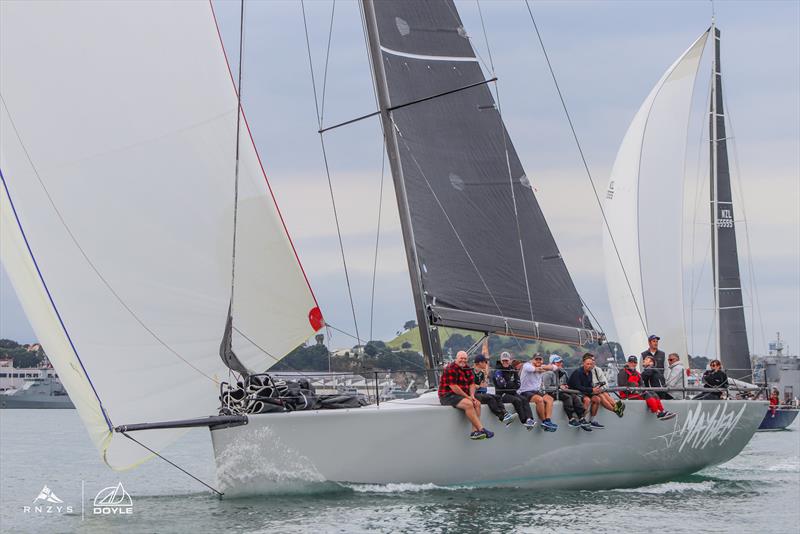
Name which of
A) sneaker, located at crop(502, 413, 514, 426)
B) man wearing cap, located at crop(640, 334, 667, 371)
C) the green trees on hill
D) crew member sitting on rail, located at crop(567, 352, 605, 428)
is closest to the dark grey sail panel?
man wearing cap, located at crop(640, 334, 667, 371)

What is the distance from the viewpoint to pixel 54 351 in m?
12.1

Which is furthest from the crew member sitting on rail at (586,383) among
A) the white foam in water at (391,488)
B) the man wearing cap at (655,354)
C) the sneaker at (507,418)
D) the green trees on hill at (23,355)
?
the green trees on hill at (23,355)

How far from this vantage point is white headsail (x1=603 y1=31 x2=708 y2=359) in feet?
93.0

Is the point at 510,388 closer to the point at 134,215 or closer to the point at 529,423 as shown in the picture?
the point at 529,423

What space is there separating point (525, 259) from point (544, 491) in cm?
340

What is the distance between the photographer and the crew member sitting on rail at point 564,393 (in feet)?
50.4

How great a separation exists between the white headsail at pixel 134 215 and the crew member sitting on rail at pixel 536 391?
2871 mm

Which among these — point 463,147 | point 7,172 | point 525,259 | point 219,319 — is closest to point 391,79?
point 463,147

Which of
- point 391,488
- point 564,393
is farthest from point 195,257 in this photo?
point 564,393

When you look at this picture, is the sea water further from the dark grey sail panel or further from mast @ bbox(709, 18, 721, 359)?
mast @ bbox(709, 18, 721, 359)

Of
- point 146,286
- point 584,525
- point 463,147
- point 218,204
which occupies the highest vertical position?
point 463,147

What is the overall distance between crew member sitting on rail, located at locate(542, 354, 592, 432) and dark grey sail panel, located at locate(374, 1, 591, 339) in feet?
3.52

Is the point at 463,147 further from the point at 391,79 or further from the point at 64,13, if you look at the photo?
the point at 64,13

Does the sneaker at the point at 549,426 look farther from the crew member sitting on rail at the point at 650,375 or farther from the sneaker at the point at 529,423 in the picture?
the crew member sitting on rail at the point at 650,375
